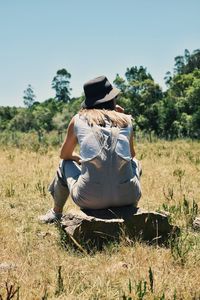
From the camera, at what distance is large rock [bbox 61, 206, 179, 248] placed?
4098 millimetres

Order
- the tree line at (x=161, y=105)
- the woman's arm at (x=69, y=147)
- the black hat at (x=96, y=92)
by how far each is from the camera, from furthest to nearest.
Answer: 1. the tree line at (x=161, y=105)
2. the woman's arm at (x=69, y=147)
3. the black hat at (x=96, y=92)

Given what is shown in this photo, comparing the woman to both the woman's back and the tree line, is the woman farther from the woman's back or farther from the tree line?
the tree line

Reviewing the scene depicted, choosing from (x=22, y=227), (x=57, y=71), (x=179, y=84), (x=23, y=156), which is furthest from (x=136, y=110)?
(x=57, y=71)

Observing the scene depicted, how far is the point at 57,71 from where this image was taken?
→ 406 feet

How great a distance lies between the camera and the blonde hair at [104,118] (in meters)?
4.41

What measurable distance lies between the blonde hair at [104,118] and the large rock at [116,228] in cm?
83

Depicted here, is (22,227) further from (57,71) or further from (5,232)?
(57,71)

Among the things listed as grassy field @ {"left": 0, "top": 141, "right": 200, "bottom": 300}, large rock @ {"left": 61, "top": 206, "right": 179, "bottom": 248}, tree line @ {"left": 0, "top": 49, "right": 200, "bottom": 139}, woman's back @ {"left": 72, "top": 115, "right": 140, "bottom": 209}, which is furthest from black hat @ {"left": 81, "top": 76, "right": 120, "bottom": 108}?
tree line @ {"left": 0, "top": 49, "right": 200, "bottom": 139}

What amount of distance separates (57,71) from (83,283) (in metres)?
123

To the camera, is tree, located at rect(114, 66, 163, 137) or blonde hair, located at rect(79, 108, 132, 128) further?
tree, located at rect(114, 66, 163, 137)

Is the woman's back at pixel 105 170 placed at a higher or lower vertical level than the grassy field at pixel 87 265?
higher

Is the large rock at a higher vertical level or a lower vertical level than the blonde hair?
lower

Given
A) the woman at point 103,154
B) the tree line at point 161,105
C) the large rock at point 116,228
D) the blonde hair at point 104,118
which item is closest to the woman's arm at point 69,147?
the woman at point 103,154

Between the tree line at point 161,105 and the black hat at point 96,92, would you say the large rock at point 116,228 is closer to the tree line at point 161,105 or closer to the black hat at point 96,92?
the black hat at point 96,92
